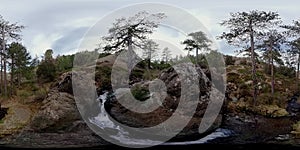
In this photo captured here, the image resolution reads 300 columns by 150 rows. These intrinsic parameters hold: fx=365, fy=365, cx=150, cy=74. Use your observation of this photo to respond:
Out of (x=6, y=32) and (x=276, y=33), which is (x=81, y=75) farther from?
(x=276, y=33)

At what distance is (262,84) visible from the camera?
39.8m

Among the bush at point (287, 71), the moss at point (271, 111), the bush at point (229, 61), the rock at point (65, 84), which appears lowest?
the moss at point (271, 111)

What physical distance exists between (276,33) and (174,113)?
1561 centimetres

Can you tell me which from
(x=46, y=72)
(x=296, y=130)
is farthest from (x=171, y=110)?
(x=46, y=72)

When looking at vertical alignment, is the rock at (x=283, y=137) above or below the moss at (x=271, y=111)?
below

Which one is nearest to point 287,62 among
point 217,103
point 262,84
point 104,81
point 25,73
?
point 262,84

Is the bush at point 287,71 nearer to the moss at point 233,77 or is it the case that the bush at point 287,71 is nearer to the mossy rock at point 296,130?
the moss at point 233,77

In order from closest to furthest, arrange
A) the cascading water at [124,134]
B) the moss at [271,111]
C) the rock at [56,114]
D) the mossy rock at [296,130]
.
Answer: the cascading water at [124,134] < the mossy rock at [296,130] < the rock at [56,114] < the moss at [271,111]

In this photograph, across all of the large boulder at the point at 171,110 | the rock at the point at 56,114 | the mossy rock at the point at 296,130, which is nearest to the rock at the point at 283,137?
the mossy rock at the point at 296,130

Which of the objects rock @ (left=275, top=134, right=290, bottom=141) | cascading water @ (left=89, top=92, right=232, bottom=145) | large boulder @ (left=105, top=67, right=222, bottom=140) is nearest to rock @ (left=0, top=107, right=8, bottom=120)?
cascading water @ (left=89, top=92, right=232, bottom=145)

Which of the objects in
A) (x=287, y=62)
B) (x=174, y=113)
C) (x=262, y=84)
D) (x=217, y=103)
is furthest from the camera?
(x=287, y=62)

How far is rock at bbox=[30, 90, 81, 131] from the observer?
86.3 feet

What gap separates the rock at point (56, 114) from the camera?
86.3 feet

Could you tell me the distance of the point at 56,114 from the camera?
27750 millimetres
